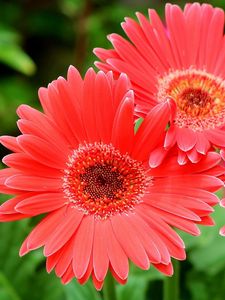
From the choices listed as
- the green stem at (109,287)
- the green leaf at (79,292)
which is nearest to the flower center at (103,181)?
the green stem at (109,287)

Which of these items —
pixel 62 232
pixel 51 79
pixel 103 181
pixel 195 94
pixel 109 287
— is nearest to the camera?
pixel 62 232

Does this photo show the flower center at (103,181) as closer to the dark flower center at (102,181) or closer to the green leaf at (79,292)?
the dark flower center at (102,181)

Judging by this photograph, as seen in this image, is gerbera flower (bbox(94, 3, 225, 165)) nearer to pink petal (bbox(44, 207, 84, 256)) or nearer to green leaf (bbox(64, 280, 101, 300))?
pink petal (bbox(44, 207, 84, 256))

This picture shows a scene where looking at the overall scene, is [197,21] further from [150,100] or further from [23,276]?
[23,276]

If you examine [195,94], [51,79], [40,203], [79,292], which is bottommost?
[79,292]

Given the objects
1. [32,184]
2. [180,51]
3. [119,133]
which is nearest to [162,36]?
[180,51]

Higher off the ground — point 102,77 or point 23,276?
point 102,77

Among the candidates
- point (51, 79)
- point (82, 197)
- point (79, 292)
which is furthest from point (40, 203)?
point (51, 79)

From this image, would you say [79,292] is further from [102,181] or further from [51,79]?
[51,79]
